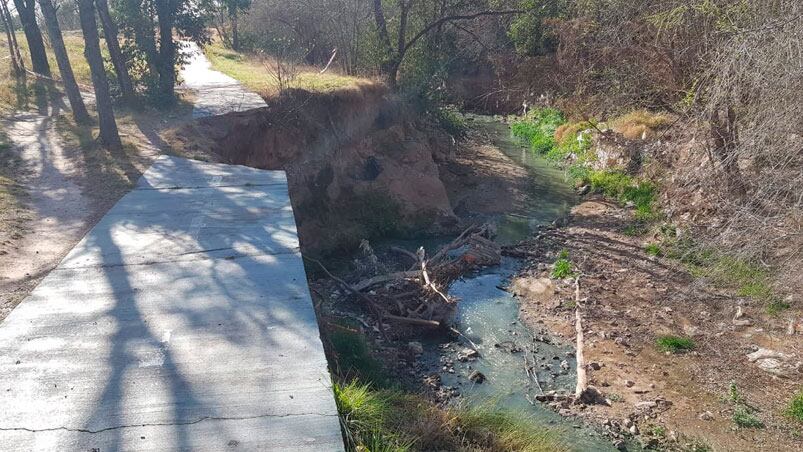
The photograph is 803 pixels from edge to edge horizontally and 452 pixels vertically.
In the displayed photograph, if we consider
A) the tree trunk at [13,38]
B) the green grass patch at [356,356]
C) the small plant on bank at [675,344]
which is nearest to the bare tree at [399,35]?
the tree trunk at [13,38]

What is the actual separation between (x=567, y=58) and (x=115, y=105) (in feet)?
45.7

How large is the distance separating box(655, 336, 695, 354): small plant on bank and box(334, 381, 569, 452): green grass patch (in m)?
2.97

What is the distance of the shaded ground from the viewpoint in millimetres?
7609

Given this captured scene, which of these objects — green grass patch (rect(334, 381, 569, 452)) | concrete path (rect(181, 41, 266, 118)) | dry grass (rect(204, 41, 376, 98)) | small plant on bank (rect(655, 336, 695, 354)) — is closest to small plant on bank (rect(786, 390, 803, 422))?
small plant on bank (rect(655, 336, 695, 354))

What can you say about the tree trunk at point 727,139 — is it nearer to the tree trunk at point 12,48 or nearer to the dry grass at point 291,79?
the dry grass at point 291,79

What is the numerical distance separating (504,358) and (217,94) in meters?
11.0

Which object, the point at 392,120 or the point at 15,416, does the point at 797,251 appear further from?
the point at 392,120

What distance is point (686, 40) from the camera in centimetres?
1187

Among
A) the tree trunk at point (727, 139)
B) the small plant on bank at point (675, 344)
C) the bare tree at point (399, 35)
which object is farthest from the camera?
the bare tree at point (399, 35)

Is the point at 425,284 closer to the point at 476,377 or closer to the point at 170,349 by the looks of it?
the point at 476,377

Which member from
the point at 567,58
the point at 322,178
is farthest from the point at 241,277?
the point at 567,58

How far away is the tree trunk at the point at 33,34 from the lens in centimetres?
1764

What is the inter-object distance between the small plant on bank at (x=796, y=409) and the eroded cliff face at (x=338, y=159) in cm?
848

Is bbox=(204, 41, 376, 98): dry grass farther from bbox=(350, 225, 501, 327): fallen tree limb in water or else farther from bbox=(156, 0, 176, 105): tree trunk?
bbox=(350, 225, 501, 327): fallen tree limb in water
